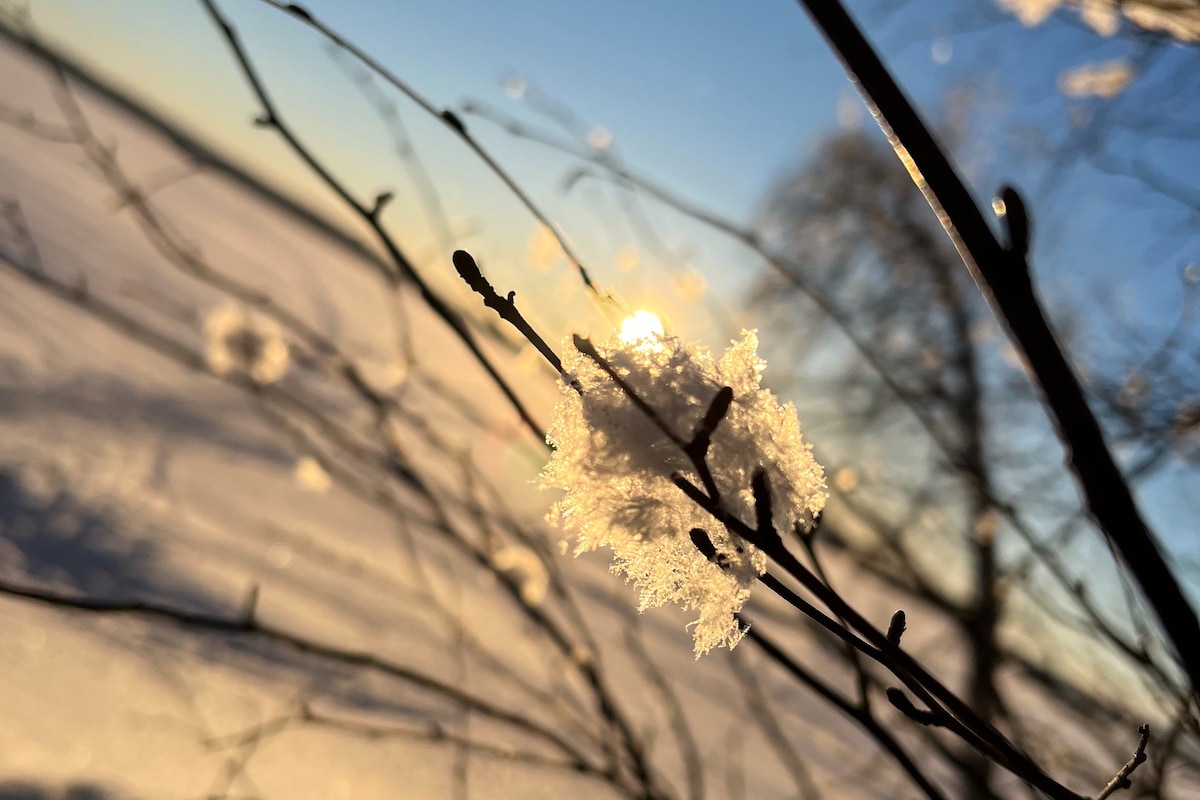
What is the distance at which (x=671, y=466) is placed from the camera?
37 centimetres

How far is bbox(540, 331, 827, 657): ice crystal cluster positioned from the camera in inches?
14.7

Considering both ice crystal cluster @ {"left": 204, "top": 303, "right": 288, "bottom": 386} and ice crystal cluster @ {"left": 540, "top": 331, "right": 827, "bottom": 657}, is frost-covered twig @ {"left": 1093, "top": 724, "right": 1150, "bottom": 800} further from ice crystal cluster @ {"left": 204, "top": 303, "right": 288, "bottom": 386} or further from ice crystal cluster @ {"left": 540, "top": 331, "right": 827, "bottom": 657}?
ice crystal cluster @ {"left": 204, "top": 303, "right": 288, "bottom": 386}

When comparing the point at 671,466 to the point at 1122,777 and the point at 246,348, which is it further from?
the point at 246,348

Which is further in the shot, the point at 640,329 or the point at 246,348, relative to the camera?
the point at 246,348

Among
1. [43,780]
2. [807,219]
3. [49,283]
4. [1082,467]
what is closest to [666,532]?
[1082,467]

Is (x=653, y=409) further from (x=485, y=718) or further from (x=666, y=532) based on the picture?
(x=485, y=718)

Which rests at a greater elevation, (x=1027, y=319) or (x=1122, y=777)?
(x=1027, y=319)

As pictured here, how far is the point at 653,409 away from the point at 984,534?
1.92m

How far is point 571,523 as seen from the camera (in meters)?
0.38

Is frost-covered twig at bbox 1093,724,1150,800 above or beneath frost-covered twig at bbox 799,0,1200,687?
beneath

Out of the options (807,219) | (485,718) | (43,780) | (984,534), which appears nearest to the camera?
(43,780)

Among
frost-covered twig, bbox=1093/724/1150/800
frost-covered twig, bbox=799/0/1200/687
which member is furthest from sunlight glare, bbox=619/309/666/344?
frost-covered twig, bbox=1093/724/1150/800

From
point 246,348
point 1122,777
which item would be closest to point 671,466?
point 1122,777

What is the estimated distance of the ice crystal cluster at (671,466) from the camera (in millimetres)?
372
